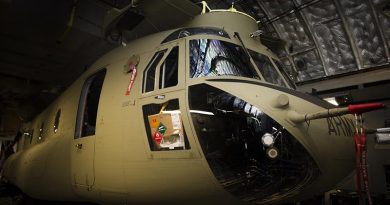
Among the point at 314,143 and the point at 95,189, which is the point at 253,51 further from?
the point at 95,189

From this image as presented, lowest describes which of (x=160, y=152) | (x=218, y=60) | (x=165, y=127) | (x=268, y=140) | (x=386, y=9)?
(x=160, y=152)

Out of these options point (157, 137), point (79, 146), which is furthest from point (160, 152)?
point (79, 146)

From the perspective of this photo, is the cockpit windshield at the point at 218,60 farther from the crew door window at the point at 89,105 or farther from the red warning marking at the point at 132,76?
the crew door window at the point at 89,105

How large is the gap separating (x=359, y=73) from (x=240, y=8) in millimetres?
3195

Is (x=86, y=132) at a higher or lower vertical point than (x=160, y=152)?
higher

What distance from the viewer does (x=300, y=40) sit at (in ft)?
22.7

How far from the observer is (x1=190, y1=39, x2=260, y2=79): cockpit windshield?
8.65 ft

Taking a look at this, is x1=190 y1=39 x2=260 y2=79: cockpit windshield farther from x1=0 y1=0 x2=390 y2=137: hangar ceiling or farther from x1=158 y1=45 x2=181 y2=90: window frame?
x1=0 y1=0 x2=390 y2=137: hangar ceiling

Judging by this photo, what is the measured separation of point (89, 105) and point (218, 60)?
2.08 m

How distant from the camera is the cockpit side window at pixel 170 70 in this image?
2.71 metres

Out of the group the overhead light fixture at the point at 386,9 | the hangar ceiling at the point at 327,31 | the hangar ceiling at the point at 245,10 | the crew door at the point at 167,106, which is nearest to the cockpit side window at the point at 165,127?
the crew door at the point at 167,106

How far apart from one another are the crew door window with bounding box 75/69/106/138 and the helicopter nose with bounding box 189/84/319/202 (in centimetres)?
188

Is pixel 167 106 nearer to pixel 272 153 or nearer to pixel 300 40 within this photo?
pixel 272 153

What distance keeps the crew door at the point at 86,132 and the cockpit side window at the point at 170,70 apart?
3.52 feet
